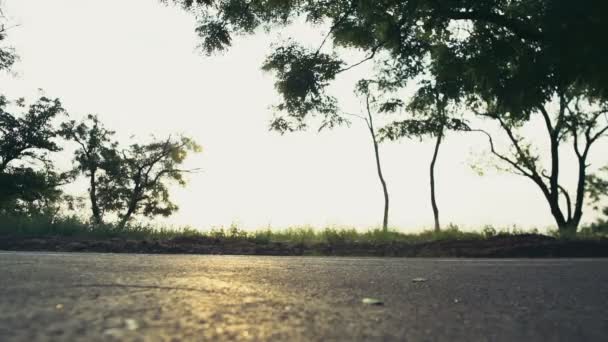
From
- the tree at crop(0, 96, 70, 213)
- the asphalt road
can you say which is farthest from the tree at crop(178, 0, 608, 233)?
the tree at crop(0, 96, 70, 213)

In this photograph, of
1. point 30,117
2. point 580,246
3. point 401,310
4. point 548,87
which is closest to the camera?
point 401,310

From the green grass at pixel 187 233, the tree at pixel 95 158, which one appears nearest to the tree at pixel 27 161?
the tree at pixel 95 158

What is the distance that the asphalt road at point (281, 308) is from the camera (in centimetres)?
202

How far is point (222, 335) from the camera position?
1.94 meters

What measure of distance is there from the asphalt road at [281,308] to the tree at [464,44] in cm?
708

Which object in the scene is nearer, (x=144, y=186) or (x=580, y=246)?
(x=580, y=246)

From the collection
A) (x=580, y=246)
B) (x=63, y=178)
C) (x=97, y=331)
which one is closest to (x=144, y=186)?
(x=63, y=178)

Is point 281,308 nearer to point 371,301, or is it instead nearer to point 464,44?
point 371,301

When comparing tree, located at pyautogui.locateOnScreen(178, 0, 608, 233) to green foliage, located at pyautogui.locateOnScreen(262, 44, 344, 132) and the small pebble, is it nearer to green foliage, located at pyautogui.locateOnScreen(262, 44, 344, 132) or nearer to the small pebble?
green foliage, located at pyautogui.locateOnScreen(262, 44, 344, 132)

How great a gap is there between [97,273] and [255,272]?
4.16ft

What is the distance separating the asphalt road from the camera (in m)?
2.02

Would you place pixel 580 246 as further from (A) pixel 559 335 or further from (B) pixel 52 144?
(B) pixel 52 144

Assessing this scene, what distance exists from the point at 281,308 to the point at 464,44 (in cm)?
1238

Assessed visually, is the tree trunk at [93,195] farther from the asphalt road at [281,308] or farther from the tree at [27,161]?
the asphalt road at [281,308]
